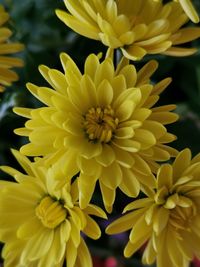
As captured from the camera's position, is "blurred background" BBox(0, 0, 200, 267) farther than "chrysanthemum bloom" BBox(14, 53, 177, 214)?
Yes

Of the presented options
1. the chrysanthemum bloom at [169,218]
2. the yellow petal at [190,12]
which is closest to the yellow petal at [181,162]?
the chrysanthemum bloom at [169,218]

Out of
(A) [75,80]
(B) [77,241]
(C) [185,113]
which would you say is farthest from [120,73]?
(C) [185,113]

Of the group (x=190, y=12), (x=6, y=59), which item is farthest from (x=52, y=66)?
(x=190, y=12)

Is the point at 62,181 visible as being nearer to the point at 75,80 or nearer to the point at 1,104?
the point at 75,80

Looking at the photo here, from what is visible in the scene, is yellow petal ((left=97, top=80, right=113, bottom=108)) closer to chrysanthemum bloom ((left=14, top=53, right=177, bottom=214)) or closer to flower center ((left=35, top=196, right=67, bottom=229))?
chrysanthemum bloom ((left=14, top=53, right=177, bottom=214))

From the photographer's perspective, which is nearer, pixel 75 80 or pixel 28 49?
pixel 75 80

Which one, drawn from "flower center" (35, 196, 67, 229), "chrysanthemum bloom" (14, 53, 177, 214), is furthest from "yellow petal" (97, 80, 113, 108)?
"flower center" (35, 196, 67, 229)
